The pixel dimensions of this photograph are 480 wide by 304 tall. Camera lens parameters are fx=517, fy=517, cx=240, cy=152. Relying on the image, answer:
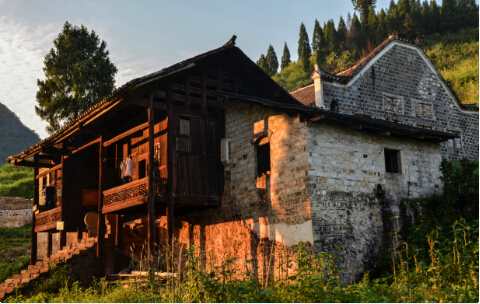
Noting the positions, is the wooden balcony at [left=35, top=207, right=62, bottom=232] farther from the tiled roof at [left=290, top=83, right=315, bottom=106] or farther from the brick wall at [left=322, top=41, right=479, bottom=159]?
the brick wall at [left=322, top=41, right=479, bottom=159]

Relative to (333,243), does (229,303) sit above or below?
below

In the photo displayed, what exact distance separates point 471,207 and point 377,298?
23.8ft

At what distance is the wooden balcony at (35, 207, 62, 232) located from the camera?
20.1 meters

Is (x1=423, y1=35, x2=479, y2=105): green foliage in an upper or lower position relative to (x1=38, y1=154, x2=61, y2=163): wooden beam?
upper

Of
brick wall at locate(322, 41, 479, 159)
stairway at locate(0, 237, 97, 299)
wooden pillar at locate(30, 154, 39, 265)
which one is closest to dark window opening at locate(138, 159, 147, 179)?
stairway at locate(0, 237, 97, 299)

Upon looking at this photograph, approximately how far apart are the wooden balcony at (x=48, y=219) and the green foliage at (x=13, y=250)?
6.77ft

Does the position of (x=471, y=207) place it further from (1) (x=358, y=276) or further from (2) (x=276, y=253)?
(2) (x=276, y=253)

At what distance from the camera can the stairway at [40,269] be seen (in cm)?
1611

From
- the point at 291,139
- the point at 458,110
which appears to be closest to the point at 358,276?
the point at 291,139

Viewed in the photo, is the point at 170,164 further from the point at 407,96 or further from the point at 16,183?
the point at 16,183

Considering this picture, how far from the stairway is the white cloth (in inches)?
101

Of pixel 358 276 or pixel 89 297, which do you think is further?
pixel 358 276

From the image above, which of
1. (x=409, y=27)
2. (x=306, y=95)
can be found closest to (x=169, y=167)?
(x=306, y=95)

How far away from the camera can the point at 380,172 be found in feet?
51.2
